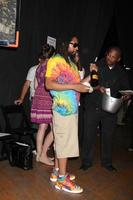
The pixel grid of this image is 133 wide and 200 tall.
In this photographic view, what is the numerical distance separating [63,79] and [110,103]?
81 centimetres

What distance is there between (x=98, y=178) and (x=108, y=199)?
1.77 feet

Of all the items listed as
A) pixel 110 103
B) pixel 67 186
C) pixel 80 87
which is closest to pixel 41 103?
pixel 110 103

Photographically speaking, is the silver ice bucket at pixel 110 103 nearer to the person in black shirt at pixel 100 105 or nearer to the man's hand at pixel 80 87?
the person in black shirt at pixel 100 105

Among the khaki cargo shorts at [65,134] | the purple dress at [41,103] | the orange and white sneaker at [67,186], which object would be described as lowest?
the orange and white sneaker at [67,186]

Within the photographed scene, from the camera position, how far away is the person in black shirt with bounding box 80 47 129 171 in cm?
376

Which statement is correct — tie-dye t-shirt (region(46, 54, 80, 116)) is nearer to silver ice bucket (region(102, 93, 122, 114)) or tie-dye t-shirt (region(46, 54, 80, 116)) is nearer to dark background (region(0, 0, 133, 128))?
silver ice bucket (region(102, 93, 122, 114))

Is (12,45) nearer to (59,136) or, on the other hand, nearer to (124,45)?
(59,136)

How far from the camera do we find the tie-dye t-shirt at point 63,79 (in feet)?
10.2

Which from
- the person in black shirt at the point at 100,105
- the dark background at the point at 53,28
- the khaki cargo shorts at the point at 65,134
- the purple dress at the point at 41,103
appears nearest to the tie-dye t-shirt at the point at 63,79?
the khaki cargo shorts at the point at 65,134

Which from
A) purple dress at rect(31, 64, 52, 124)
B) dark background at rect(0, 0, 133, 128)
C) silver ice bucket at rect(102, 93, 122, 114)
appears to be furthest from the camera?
dark background at rect(0, 0, 133, 128)

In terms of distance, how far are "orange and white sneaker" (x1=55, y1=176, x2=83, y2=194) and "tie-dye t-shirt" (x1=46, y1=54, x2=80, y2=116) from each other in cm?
67

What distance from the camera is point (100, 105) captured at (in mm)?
3832

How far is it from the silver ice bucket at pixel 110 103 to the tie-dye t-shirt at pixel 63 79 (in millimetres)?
650

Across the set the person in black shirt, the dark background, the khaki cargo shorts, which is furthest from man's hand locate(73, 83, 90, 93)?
the dark background
